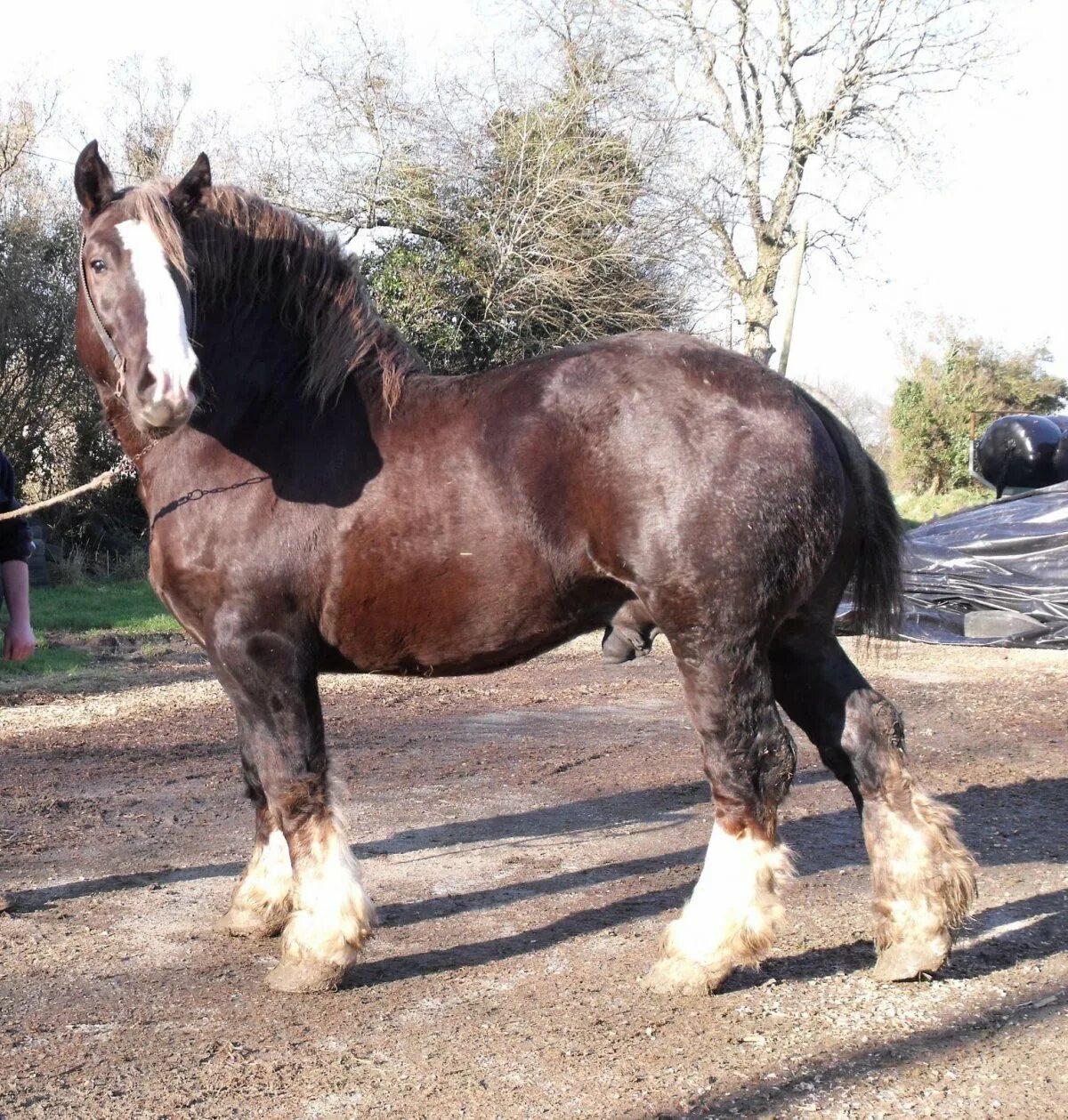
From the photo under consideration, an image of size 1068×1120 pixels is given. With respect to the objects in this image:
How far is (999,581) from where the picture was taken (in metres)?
11.0

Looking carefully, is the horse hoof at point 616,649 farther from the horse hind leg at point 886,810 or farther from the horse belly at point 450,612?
the horse hind leg at point 886,810

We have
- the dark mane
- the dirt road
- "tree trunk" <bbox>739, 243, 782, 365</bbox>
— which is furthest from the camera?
"tree trunk" <bbox>739, 243, 782, 365</bbox>

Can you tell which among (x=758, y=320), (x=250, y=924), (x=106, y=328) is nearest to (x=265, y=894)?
→ (x=250, y=924)

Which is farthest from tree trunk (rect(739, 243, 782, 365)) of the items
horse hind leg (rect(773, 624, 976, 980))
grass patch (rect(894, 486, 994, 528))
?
horse hind leg (rect(773, 624, 976, 980))

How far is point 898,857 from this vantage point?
142 inches

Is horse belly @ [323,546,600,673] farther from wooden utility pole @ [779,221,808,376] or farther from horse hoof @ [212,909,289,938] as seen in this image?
wooden utility pole @ [779,221,808,376]

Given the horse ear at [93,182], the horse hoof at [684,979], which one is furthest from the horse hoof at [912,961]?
the horse ear at [93,182]

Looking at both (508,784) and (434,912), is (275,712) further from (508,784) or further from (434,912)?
(508,784)

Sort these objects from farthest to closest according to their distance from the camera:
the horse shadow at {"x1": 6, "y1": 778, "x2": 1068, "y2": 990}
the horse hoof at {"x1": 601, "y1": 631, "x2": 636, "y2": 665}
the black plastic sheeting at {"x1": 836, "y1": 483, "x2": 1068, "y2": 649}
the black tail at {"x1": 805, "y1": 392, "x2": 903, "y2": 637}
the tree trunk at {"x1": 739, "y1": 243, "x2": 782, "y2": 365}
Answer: the tree trunk at {"x1": 739, "y1": 243, "x2": 782, "y2": 365}, the black plastic sheeting at {"x1": 836, "y1": 483, "x2": 1068, "y2": 649}, the horse hoof at {"x1": 601, "y1": 631, "x2": 636, "y2": 665}, the black tail at {"x1": 805, "y1": 392, "x2": 903, "y2": 637}, the horse shadow at {"x1": 6, "y1": 778, "x2": 1068, "y2": 990}

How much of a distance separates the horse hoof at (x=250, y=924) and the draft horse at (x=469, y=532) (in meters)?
0.34

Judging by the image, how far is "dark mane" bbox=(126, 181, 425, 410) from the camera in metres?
3.71

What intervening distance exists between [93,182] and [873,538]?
282cm

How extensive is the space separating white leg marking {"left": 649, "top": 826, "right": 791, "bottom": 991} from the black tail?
1.05 meters

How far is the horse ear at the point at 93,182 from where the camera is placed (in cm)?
343
